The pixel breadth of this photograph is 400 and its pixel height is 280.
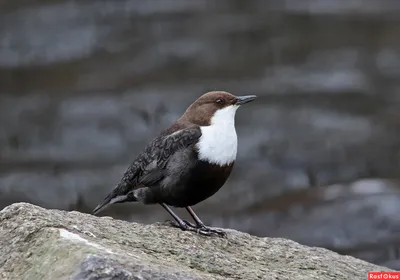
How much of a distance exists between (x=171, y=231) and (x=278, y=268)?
1.77ft

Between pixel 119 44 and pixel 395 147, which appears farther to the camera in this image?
pixel 119 44

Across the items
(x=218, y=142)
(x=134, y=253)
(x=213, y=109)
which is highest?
(x=213, y=109)

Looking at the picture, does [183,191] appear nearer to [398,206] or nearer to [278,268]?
[278,268]

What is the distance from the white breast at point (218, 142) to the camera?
428cm

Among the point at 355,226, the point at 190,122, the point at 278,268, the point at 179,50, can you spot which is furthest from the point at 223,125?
the point at 179,50

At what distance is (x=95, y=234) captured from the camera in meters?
3.41

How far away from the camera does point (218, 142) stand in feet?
14.1

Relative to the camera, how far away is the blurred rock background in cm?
796

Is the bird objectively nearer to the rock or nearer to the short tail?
the short tail

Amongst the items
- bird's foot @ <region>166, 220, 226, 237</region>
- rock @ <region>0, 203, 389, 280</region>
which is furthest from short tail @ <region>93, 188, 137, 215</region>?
rock @ <region>0, 203, 389, 280</region>

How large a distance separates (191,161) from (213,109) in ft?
1.18

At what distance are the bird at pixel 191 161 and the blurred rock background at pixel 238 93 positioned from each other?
9.93 feet

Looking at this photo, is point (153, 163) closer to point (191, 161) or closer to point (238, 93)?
point (191, 161)

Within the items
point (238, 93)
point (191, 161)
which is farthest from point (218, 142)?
point (238, 93)
